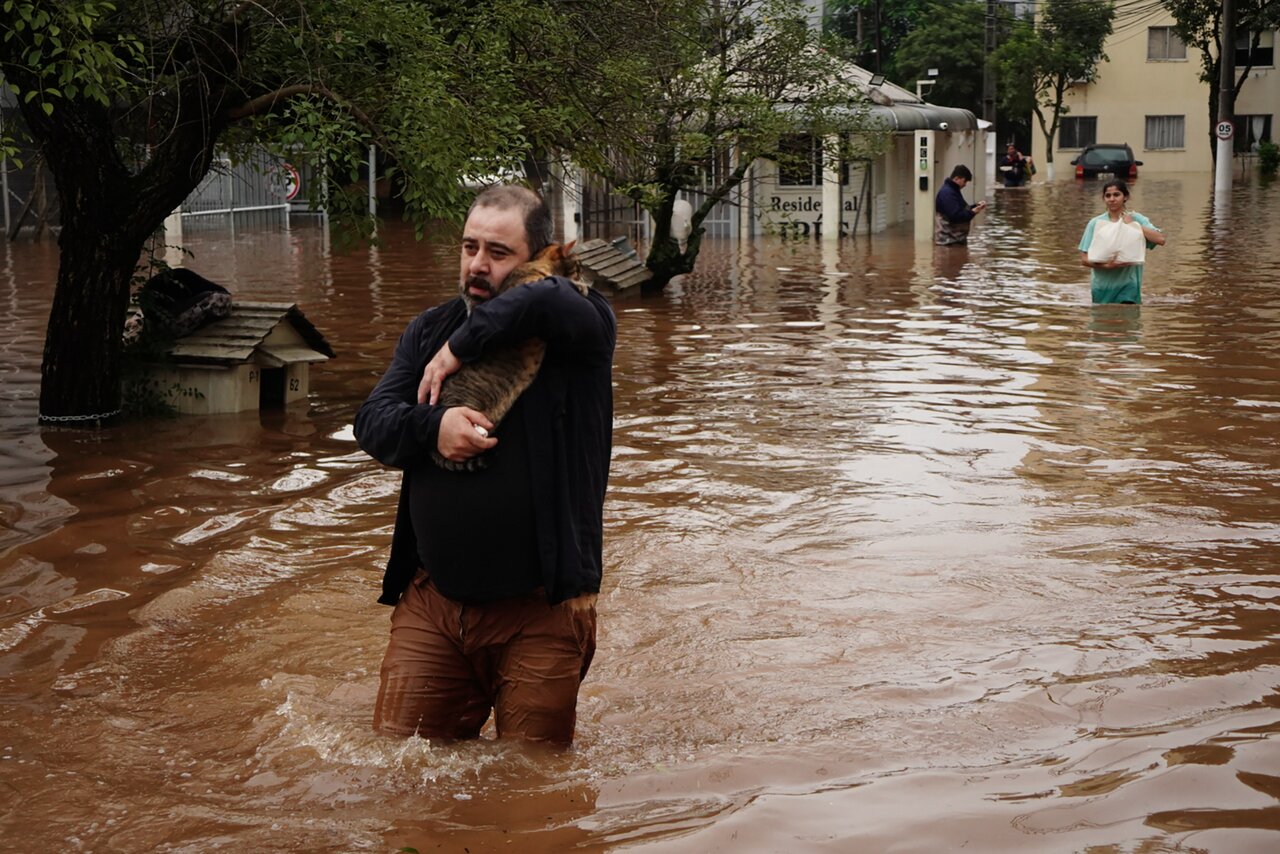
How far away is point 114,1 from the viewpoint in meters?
9.91

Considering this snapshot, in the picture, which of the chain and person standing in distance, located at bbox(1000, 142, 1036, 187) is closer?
the chain

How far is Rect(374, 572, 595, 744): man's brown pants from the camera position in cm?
441

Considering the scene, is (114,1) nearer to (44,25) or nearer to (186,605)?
(44,25)

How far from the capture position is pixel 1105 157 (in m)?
59.2

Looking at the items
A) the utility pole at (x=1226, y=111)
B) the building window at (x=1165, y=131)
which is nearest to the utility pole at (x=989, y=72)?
the building window at (x=1165, y=131)

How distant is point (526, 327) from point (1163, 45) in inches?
2734

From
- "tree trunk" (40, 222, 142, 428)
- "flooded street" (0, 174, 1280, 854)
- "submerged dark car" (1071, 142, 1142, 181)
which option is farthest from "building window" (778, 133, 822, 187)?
"submerged dark car" (1071, 142, 1142, 181)

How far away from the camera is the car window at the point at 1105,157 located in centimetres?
5894

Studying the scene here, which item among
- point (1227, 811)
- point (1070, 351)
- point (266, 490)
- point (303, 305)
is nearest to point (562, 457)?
point (1227, 811)

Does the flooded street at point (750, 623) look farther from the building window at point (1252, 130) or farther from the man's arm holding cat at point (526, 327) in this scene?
the building window at point (1252, 130)

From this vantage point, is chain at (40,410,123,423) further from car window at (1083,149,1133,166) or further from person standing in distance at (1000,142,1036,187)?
car window at (1083,149,1133,166)

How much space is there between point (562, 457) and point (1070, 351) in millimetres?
10838

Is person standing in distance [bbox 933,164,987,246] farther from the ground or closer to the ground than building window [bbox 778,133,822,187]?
closer to the ground

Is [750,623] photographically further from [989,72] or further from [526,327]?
[989,72]
